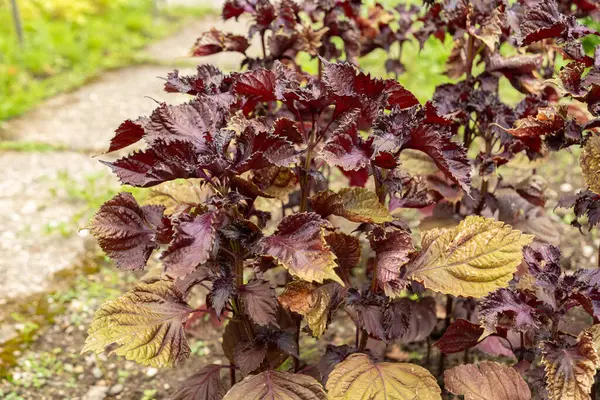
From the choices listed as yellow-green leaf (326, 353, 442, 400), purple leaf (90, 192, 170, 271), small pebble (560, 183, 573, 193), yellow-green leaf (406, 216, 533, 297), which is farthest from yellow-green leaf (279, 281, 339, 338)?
small pebble (560, 183, 573, 193)

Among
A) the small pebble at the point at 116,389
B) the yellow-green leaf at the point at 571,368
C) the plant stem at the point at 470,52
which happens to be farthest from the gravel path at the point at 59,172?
the yellow-green leaf at the point at 571,368

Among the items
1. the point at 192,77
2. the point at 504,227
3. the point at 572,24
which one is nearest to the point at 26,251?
the point at 192,77

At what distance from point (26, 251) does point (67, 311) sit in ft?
2.00

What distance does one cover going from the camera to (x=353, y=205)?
1.74 m

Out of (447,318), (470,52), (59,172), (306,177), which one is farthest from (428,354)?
(59,172)

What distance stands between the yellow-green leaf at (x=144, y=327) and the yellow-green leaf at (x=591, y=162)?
1124mm

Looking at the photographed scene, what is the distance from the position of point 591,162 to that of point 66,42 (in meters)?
5.87

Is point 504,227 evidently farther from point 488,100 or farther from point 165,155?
point 165,155

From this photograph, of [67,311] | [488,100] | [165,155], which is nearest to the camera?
[165,155]

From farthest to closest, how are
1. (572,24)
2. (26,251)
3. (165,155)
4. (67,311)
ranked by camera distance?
(26,251)
(67,311)
(572,24)
(165,155)

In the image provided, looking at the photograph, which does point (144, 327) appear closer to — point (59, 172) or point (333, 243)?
point (333, 243)

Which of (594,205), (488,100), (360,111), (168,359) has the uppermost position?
(360,111)

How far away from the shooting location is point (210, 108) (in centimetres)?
163

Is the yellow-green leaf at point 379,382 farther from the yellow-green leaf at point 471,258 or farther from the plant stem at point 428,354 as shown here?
the plant stem at point 428,354
